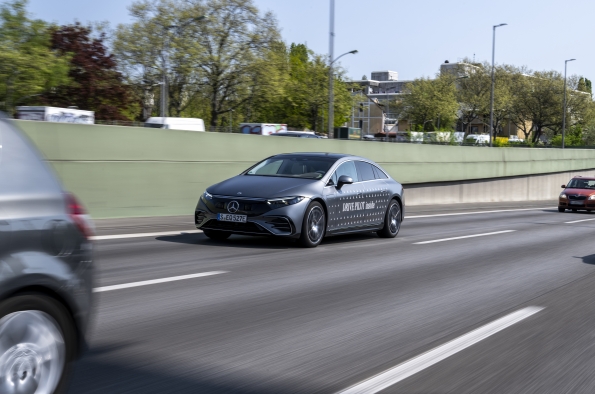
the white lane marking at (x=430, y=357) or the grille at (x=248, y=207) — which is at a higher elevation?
the grille at (x=248, y=207)

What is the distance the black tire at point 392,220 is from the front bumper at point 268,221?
277 cm

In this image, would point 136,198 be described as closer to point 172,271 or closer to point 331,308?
point 172,271

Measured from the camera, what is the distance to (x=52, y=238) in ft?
11.8

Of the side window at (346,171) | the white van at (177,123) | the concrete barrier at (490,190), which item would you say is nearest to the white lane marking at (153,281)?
the side window at (346,171)

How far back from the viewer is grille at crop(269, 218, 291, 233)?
10.7m

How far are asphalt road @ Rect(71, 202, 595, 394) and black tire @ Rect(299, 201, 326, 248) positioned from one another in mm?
168

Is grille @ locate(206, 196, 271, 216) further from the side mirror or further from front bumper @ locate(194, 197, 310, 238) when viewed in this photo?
the side mirror

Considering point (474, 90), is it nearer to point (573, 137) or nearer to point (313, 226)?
point (573, 137)

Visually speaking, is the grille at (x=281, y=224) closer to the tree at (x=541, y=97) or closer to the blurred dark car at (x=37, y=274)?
the blurred dark car at (x=37, y=274)

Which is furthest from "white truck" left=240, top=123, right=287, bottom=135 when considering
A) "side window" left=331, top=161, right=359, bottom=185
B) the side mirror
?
the side mirror

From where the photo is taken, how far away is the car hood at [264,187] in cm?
1084

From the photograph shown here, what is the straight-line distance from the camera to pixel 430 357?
16.8 feet

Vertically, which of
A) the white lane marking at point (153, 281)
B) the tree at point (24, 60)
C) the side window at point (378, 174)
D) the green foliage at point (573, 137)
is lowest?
the white lane marking at point (153, 281)

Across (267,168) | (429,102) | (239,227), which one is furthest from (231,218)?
(429,102)
